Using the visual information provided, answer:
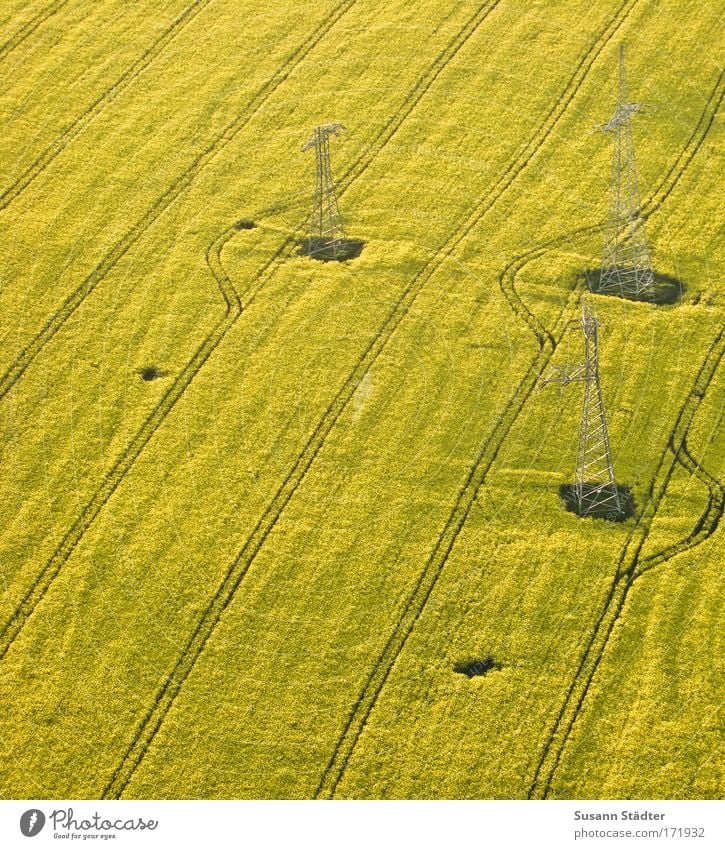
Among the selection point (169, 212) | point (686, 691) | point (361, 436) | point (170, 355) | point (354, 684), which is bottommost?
point (686, 691)

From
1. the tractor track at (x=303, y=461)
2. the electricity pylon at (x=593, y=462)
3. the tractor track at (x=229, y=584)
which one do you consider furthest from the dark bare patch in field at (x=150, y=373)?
the electricity pylon at (x=593, y=462)

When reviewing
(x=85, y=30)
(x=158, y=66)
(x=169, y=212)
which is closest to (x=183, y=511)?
(x=169, y=212)

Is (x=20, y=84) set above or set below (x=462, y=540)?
above

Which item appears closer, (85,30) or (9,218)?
(9,218)

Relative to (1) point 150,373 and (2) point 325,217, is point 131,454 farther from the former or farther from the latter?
(2) point 325,217
